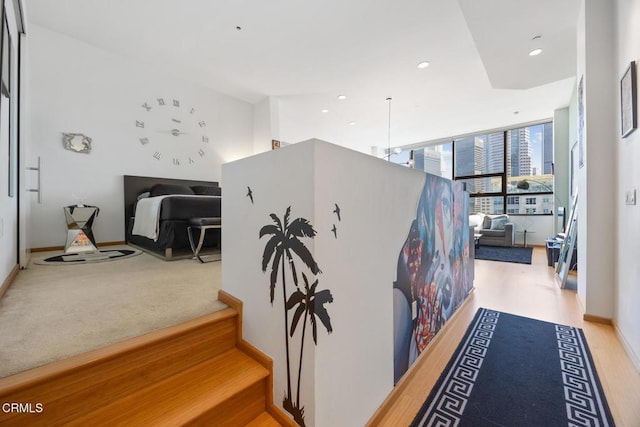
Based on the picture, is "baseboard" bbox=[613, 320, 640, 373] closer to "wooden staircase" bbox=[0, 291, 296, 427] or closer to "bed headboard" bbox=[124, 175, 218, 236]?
"wooden staircase" bbox=[0, 291, 296, 427]

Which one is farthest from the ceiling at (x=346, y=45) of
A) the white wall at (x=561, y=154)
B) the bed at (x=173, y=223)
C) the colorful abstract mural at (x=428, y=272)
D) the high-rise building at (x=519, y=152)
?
the bed at (x=173, y=223)

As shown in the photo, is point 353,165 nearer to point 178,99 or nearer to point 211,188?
point 211,188

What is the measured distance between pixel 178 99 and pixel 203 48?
1.23 meters

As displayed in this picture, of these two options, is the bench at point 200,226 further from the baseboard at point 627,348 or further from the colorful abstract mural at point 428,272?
the baseboard at point 627,348

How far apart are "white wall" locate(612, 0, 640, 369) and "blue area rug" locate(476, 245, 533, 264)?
300cm

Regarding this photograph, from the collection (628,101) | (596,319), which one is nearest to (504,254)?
(596,319)

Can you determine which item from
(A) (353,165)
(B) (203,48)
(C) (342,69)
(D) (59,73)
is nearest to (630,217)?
(A) (353,165)

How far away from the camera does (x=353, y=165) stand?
1056 millimetres

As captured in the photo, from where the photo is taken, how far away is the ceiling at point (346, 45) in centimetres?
265

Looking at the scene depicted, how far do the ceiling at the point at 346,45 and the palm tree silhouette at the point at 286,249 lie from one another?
9.01 feet

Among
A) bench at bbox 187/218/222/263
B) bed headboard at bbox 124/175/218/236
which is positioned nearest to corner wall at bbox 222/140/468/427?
bench at bbox 187/218/222/263

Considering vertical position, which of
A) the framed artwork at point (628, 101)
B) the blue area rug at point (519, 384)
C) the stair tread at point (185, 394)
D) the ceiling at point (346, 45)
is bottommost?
the blue area rug at point (519, 384)

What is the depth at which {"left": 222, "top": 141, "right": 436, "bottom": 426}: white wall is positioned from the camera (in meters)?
0.93

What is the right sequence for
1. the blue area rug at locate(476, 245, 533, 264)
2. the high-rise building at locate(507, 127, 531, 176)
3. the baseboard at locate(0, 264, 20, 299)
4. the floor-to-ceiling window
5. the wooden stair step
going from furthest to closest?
the high-rise building at locate(507, 127, 531, 176), the floor-to-ceiling window, the blue area rug at locate(476, 245, 533, 264), the baseboard at locate(0, 264, 20, 299), the wooden stair step
